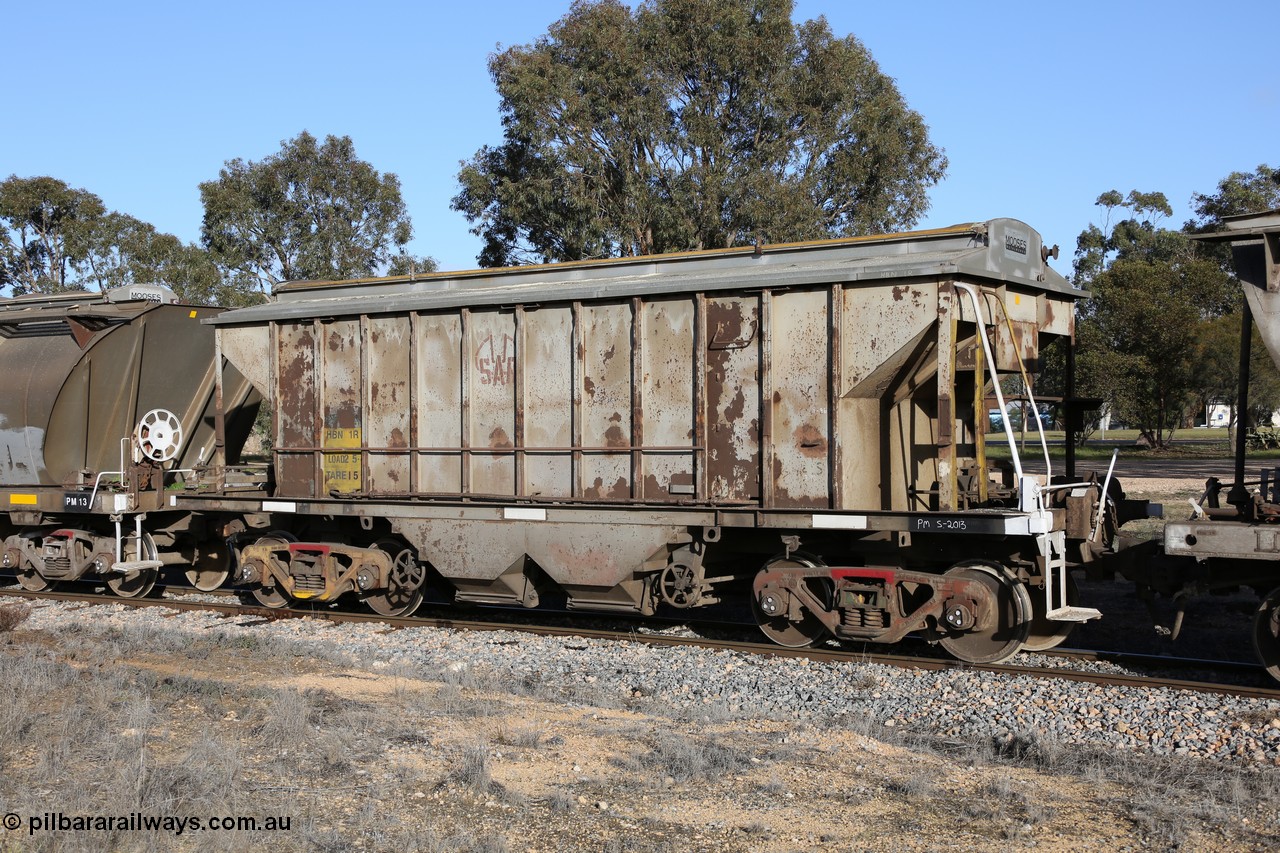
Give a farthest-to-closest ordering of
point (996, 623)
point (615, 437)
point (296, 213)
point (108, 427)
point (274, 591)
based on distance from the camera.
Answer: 1. point (296, 213)
2. point (108, 427)
3. point (274, 591)
4. point (615, 437)
5. point (996, 623)

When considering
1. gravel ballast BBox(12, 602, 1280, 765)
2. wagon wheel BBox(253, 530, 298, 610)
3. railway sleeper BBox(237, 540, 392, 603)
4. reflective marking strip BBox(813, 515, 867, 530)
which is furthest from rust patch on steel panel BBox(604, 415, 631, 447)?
wagon wheel BBox(253, 530, 298, 610)

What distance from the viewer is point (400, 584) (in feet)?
42.0

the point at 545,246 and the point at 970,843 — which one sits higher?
the point at 545,246

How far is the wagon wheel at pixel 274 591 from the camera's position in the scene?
13500mm

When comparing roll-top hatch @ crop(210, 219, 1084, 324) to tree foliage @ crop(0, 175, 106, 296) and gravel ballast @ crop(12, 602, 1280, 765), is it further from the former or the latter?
Answer: tree foliage @ crop(0, 175, 106, 296)

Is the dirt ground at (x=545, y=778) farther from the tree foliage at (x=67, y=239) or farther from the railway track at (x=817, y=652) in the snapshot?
the tree foliage at (x=67, y=239)

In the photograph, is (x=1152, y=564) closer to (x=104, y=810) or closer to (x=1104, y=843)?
(x=1104, y=843)

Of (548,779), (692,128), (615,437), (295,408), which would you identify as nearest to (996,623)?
(615,437)

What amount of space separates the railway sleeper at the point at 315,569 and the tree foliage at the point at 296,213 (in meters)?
27.2

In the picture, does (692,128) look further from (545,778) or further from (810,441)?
(545,778)

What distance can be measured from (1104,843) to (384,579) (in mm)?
8846

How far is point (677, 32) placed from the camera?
101 ft

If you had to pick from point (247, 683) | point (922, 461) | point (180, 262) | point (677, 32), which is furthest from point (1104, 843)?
point (180, 262)

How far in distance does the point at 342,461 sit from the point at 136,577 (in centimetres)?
446
